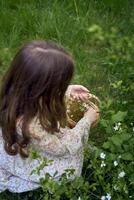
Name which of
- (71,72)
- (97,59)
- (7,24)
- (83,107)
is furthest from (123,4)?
(71,72)

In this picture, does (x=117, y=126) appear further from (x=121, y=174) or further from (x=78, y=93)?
(x=78, y=93)

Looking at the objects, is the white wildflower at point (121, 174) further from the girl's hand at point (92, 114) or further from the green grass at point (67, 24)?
the green grass at point (67, 24)

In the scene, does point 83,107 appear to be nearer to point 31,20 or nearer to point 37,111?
point 37,111

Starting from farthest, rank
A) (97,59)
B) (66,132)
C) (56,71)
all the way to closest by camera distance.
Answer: (97,59)
(66,132)
(56,71)

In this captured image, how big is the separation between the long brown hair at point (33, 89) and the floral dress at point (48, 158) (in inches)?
2.4

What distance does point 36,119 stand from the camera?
300 centimetres

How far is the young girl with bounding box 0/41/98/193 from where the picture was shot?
290 centimetres

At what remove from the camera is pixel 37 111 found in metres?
2.98

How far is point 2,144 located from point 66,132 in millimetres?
327

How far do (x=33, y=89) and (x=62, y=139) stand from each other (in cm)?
36

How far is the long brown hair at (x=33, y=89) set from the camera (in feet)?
9.48

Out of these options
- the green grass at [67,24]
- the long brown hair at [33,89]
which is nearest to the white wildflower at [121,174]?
the long brown hair at [33,89]

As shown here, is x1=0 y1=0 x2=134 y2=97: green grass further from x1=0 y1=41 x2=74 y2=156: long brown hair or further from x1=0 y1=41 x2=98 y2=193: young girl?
x1=0 y1=41 x2=74 y2=156: long brown hair

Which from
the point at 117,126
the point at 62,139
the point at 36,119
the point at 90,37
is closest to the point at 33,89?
the point at 36,119
